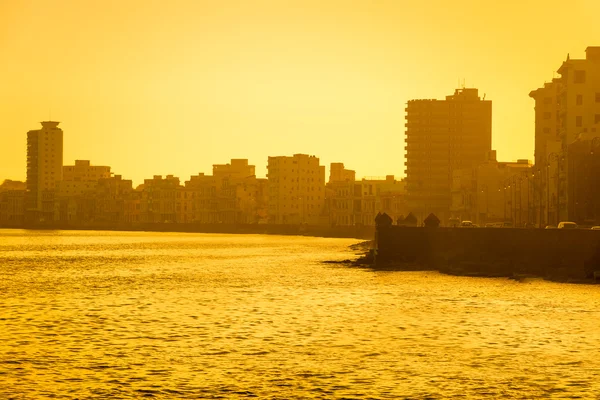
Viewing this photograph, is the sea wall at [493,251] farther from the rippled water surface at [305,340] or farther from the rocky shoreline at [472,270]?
the rippled water surface at [305,340]

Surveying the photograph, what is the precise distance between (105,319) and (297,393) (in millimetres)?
25272

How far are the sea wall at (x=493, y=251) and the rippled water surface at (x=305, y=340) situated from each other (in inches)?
131

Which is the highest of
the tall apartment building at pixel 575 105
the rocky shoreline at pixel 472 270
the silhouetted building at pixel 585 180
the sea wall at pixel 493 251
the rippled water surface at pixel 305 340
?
the tall apartment building at pixel 575 105

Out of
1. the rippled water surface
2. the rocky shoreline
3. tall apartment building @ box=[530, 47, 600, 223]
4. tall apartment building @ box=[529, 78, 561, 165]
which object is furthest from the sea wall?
tall apartment building @ box=[529, 78, 561, 165]

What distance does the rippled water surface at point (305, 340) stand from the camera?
3431 centimetres

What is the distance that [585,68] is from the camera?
134750 millimetres

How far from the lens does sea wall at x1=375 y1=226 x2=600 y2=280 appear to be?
74.0m

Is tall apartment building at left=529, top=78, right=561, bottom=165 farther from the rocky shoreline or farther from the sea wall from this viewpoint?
the sea wall

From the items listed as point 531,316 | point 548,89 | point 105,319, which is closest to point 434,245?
point 531,316

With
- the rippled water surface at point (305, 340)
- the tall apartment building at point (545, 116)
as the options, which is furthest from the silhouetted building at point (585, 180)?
the tall apartment building at point (545, 116)

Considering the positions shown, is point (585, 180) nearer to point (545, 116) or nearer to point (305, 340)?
point (545, 116)

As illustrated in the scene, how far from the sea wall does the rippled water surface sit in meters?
3.32

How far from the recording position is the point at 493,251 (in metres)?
85.2

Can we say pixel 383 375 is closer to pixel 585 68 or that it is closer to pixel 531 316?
pixel 531 316
